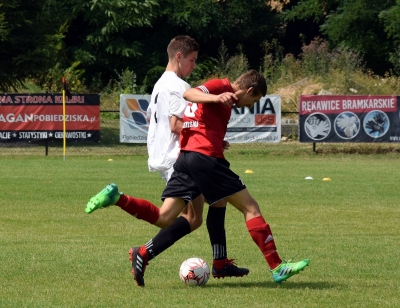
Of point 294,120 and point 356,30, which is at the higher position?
point 356,30

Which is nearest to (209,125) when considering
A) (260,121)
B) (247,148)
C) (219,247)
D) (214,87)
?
(214,87)

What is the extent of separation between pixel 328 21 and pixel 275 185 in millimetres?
27983

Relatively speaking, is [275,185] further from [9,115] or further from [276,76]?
[276,76]

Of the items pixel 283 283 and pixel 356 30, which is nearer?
pixel 283 283

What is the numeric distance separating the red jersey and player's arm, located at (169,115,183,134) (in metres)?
0.10

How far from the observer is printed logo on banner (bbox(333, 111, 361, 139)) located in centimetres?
2606

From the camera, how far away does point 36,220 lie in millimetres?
11500

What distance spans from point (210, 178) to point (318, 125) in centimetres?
1988

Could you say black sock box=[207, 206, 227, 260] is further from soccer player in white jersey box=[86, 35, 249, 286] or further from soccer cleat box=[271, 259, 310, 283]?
soccer cleat box=[271, 259, 310, 283]

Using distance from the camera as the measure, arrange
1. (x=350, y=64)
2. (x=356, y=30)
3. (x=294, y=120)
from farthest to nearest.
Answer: (x=356, y=30) < (x=350, y=64) < (x=294, y=120)

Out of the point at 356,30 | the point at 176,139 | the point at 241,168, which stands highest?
the point at 356,30

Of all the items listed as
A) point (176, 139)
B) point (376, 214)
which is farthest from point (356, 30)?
point (176, 139)

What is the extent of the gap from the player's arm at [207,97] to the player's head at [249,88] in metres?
0.31

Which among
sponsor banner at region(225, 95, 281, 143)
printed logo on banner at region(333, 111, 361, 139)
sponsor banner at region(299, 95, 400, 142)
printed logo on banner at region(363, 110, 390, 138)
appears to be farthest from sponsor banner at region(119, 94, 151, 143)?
printed logo on banner at region(363, 110, 390, 138)
